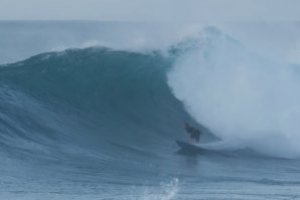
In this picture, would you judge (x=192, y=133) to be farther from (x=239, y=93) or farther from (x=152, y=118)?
(x=239, y=93)

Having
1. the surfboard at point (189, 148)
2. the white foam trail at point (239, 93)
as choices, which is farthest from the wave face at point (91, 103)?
the white foam trail at point (239, 93)

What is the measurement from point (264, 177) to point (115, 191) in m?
3.82

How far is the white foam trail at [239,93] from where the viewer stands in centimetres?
2447

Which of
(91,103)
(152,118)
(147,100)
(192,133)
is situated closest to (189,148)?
(192,133)

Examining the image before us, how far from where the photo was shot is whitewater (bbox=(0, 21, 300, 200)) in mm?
17328

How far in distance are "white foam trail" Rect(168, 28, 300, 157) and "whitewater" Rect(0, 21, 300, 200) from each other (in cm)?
3

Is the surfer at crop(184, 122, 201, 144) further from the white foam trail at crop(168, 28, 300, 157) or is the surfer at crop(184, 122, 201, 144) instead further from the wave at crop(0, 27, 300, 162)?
the white foam trail at crop(168, 28, 300, 157)

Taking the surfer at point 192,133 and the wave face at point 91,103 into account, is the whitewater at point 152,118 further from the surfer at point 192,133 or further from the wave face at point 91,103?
the surfer at point 192,133

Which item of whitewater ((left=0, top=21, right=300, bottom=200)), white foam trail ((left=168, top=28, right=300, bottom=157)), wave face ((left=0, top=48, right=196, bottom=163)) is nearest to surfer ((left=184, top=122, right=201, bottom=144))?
whitewater ((left=0, top=21, right=300, bottom=200))

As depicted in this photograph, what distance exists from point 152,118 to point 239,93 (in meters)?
2.97

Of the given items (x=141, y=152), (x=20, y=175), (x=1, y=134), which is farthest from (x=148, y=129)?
(x=20, y=175)

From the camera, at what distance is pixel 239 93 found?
27.2m

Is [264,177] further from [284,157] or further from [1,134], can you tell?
[1,134]

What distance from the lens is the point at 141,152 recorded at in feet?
71.1
